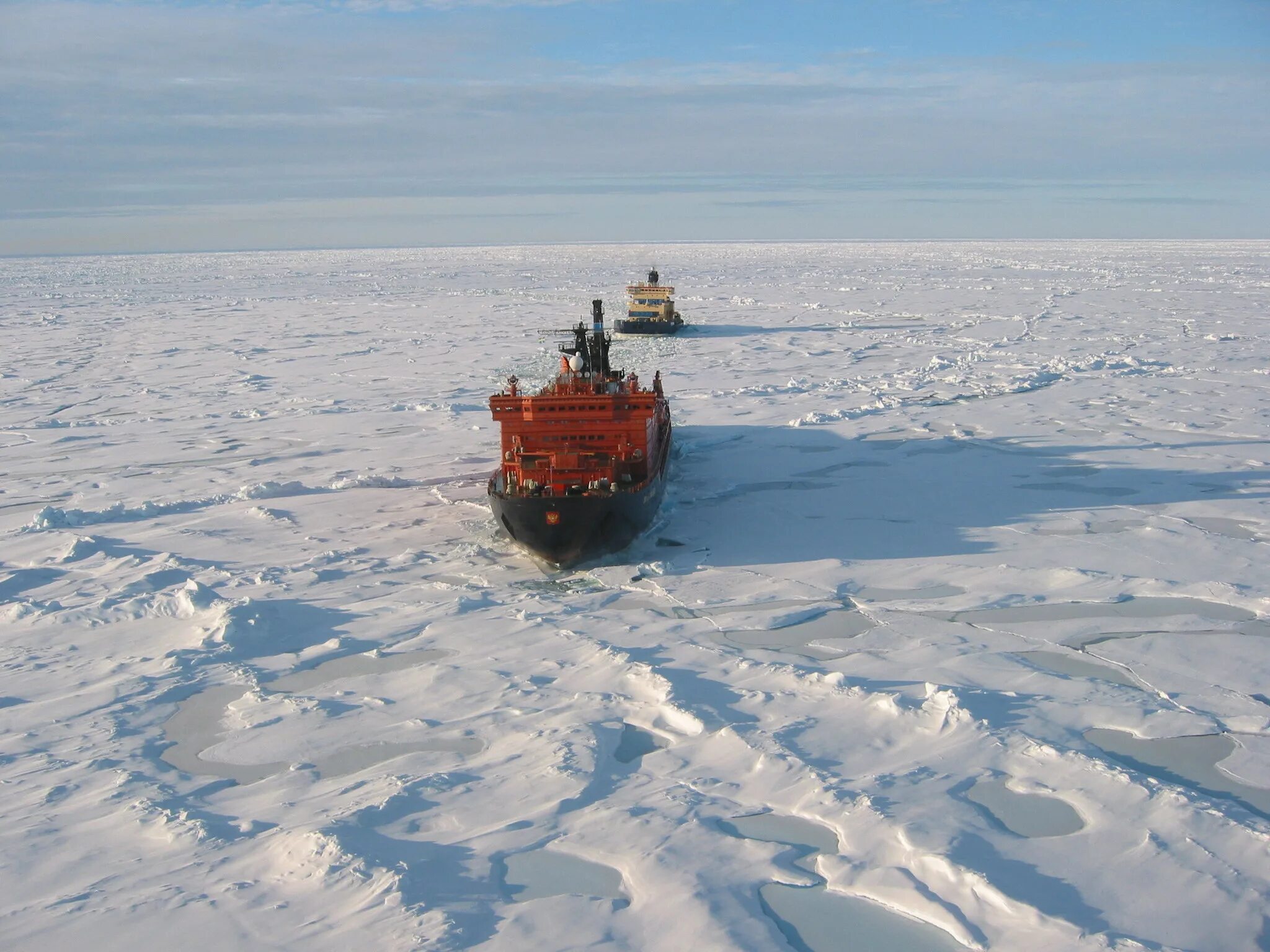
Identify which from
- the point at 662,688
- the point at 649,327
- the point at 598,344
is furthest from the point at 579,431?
the point at 649,327

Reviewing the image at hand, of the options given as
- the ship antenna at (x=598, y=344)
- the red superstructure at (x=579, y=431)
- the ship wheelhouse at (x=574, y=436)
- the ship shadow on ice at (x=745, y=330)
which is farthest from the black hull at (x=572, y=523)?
the ship shadow on ice at (x=745, y=330)

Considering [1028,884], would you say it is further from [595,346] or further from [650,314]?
[650,314]

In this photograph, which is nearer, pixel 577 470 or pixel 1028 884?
pixel 1028 884

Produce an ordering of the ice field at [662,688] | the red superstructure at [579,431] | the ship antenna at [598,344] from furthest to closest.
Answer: the ship antenna at [598,344] < the red superstructure at [579,431] < the ice field at [662,688]

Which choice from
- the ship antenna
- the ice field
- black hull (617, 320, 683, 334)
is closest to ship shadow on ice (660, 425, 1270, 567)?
the ice field

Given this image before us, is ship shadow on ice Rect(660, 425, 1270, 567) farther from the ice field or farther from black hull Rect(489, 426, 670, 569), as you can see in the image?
black hull Rect(489, 426, 670, 569)

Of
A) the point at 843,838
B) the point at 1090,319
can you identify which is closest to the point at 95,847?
the point at 843,838

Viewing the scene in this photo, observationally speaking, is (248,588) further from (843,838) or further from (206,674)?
(843,838)

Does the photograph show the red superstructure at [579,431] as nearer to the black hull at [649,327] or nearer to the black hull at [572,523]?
the black hull at [572,523]
